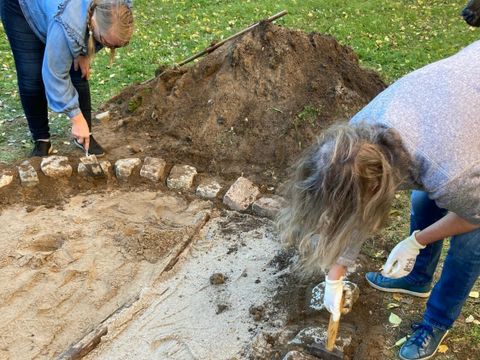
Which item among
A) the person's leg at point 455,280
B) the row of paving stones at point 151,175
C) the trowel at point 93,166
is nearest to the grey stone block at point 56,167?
the row of paving stones at point 151,175

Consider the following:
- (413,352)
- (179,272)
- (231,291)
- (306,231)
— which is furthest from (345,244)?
(179,272)

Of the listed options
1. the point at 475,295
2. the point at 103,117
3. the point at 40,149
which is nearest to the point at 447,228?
the point at 475,295

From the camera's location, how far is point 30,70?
380cm

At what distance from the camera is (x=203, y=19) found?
7.42 metres

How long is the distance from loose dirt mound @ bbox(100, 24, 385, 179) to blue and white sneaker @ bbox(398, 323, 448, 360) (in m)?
1.64

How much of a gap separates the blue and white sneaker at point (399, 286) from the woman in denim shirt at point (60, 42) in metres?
2.02

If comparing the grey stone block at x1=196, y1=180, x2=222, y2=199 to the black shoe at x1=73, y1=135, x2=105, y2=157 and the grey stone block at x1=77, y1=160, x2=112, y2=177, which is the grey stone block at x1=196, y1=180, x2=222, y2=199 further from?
the black shoe at x1=73, y1=135, x2=105, y2=157

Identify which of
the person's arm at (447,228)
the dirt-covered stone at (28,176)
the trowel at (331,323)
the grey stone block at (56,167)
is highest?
the person's arm at (447,228)

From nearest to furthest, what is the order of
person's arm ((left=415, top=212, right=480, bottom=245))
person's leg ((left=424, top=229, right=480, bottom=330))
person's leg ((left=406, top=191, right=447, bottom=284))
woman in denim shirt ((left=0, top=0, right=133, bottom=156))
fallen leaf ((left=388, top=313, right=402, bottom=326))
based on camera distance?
person's arm ((left=415, top=212, right=480, bottom=245))
person's leg ((left=424, top=229, right=480, bottom=330))
person's leg ((left=406, top=191, right=447, bottom=284))
fallen leaf ((left=388, top=313, right=402, bottom=326))
woman in denim shirt ((left=0, top=0, right=133, bottom=156))

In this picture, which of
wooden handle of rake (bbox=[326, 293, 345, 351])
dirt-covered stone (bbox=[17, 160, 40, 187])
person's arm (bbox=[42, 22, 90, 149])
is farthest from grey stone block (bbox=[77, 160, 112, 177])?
wooden handle of rake (bbox=[326, 293, 345, 351])

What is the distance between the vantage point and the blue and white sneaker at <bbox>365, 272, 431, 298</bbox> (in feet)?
9.53

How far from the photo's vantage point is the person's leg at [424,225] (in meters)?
2.55

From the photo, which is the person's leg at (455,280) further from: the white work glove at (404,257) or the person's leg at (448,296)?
the white work glove at (404,257)

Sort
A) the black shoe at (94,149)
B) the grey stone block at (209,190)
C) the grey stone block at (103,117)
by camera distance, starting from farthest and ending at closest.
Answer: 1. the grey stone block at (103,117)
2. the black shoe at (94,149)
3. the grey stone block at (209,190)
